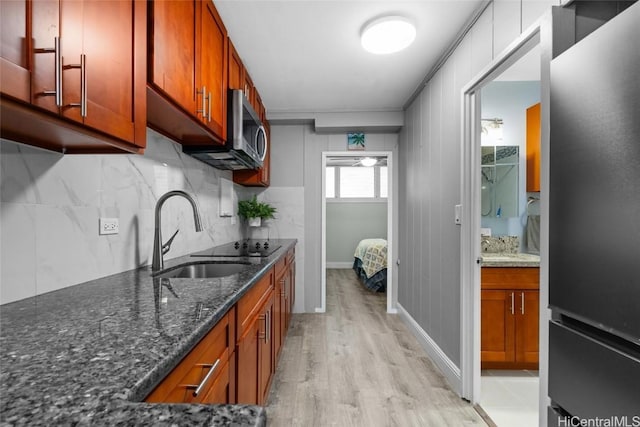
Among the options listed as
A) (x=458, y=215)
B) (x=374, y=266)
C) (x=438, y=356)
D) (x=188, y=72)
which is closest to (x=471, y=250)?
(x=458, y=215)

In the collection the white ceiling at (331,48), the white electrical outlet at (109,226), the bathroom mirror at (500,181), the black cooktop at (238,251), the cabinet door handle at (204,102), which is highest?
the white ceiling at (331,48)

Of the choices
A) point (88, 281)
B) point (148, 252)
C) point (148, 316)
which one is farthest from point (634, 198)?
point (148, 252)

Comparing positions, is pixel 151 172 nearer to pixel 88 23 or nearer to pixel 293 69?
pixel 88 23

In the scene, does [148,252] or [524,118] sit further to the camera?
[524,118]

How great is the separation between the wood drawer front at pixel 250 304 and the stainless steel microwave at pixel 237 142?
36.6 inches

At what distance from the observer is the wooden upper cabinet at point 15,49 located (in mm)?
553

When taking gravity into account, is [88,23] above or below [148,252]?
above

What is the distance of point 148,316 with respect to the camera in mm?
808

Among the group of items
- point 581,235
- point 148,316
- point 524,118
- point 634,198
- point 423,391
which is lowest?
point 423,391

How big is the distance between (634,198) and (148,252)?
6.70 ft

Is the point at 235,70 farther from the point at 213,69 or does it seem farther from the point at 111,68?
the point at 111,68

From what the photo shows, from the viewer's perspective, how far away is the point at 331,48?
2.15 m

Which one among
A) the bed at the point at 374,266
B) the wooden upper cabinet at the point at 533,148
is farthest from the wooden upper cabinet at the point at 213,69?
the bed at the point at 374,266

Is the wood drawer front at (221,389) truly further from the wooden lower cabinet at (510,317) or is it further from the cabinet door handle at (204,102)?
the wooden lower cabinet at (510,317)
